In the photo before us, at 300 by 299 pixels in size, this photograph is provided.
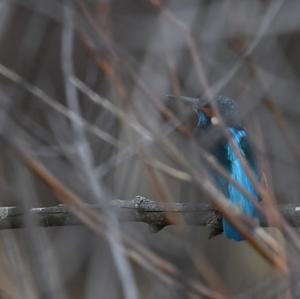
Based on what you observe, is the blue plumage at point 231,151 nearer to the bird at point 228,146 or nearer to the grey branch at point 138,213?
the bird at point 228,146

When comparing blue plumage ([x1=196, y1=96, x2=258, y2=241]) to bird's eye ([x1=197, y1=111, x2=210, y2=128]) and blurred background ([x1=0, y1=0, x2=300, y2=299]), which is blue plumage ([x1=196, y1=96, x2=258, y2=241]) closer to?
bird's eye ([x1=197, y1=111, x2=210, y2=128])

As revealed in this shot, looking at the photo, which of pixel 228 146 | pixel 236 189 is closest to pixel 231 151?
pixel 228 146

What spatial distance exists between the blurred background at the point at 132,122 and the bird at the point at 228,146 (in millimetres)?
95

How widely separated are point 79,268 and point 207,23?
2.24m

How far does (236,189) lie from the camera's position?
3045 mm

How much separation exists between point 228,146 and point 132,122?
91 centimetres

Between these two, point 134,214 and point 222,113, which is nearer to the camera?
point 134,214

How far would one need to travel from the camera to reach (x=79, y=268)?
5613mm

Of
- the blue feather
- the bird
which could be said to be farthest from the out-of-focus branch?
the bird

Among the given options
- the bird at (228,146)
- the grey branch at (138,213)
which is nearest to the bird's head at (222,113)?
the bird at (228,146)

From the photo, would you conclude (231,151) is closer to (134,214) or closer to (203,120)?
(203,120)

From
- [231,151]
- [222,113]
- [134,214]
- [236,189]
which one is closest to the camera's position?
[134,214]

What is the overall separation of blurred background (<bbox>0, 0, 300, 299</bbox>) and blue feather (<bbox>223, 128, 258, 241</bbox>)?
113 mm

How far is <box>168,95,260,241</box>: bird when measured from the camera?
296 centimetres
